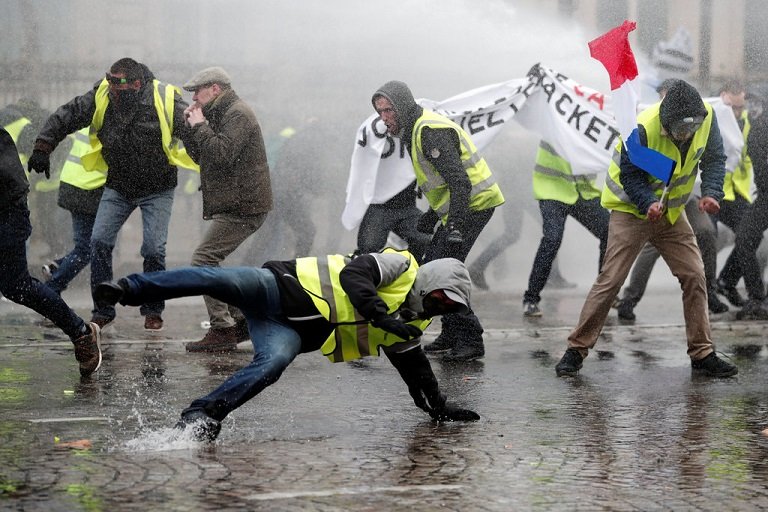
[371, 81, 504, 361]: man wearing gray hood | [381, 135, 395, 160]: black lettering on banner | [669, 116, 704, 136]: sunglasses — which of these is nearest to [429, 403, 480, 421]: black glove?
[371, 81, 504, 361]: man wearing gray hood

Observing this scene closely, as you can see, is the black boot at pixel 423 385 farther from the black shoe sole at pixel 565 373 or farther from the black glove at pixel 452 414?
the black shoe sole at pixel 565 373

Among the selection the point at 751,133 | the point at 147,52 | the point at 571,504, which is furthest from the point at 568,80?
the point at 571,504

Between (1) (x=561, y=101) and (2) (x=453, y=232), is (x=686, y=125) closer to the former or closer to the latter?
(2) (x=453, y=232)

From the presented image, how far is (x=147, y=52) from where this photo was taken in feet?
48.3

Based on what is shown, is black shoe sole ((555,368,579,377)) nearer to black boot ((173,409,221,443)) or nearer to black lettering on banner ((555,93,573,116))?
black boot ((173,409,221,443))

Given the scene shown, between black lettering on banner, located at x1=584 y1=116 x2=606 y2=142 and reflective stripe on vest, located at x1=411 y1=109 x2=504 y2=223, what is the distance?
2828mm

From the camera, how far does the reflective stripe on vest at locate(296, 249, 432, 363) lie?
5.69 meters

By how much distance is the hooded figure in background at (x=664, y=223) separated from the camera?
7684 mm

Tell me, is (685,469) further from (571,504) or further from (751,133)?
(751,133)

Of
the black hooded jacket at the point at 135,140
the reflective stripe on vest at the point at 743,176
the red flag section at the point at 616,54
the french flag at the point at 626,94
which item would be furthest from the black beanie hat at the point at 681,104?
the reflective stripe on vest at the point at 743,176

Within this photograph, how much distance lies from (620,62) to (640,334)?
100 inches

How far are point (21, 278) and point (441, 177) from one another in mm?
2580

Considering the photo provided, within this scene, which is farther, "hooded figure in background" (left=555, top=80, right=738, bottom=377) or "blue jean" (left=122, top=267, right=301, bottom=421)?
"hooded figure in background" (left=555, top=80, right=738, bottom=377)

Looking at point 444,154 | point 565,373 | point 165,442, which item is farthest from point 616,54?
point 165,442
